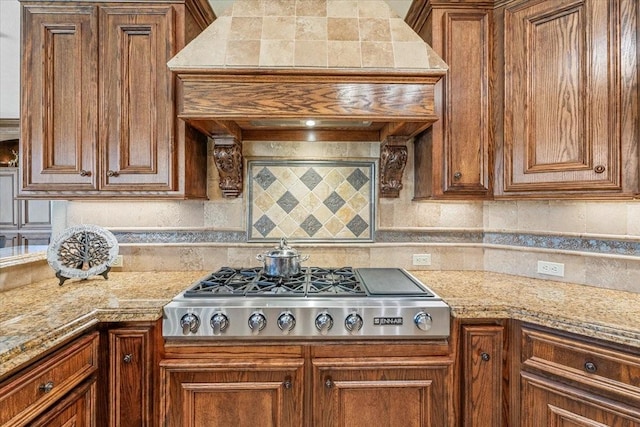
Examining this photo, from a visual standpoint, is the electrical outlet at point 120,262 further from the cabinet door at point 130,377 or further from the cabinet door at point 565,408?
the cabinet door at point 565,408

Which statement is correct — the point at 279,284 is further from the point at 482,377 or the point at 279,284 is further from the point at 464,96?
the point at 464,96

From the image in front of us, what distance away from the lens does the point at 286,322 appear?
1.38m

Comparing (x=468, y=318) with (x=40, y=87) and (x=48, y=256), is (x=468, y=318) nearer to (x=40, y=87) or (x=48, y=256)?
(x=48, y=256)

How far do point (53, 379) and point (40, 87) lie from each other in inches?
57.1

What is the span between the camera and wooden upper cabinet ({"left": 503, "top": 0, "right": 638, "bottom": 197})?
138 centimetres

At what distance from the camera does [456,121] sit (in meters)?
1.73

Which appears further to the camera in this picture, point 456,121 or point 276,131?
point 276,131

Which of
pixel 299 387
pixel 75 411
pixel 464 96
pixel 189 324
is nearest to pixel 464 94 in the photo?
pixel 464 96

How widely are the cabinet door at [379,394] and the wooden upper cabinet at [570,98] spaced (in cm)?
103

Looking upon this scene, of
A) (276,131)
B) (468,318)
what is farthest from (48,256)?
(468,318)

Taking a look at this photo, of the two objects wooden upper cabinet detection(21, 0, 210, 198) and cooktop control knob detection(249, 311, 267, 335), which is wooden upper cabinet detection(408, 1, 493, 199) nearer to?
cooktop control knob detection(249, 311, 267, 335)

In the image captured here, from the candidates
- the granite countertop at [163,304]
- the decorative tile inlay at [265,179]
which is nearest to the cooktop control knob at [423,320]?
the granite countertop at [163,304]

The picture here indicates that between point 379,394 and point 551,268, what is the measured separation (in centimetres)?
127

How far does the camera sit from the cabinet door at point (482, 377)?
1394mm
